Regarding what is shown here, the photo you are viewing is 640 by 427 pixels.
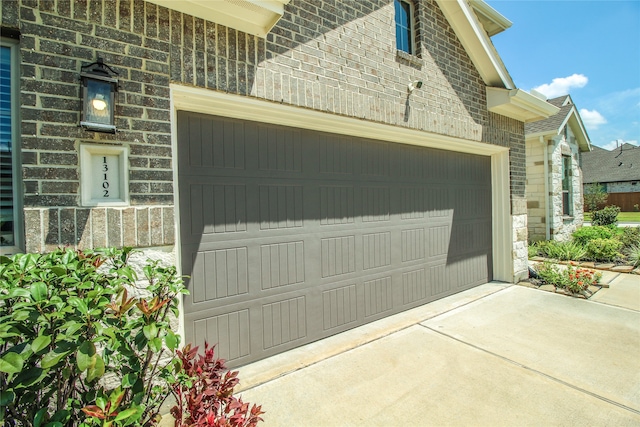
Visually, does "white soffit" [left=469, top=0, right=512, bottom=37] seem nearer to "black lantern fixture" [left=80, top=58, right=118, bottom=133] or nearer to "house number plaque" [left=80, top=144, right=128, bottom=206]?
"black lantern fixture" [left=80, top=58, right=118, bottom=133]

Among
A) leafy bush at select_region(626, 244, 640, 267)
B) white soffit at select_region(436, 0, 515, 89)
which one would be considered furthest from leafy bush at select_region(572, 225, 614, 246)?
white soffit at select_region(436, 0, 515, 89)

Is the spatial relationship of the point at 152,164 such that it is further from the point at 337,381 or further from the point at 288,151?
the point at 337,381

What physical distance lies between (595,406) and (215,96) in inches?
165

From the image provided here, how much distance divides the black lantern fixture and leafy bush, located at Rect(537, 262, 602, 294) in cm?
707

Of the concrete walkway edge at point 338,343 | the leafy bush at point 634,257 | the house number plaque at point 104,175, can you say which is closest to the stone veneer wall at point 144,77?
the house number plaque at point 104,175

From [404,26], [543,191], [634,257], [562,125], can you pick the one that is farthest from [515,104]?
[562,125]

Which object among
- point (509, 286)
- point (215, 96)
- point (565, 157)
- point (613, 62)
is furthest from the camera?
point (613, 62)

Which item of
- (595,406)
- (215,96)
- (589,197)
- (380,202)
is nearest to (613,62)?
(589,197)

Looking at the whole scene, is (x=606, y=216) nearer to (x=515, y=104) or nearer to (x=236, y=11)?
(x=515, y=104)

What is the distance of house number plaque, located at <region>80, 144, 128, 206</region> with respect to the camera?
213 cm

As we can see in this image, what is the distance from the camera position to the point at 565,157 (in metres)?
10.8

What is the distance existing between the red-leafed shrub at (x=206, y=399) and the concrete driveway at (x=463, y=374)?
1.99 feet

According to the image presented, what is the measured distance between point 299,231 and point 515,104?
4.65 m

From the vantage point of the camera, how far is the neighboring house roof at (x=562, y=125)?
9628 millimetres
